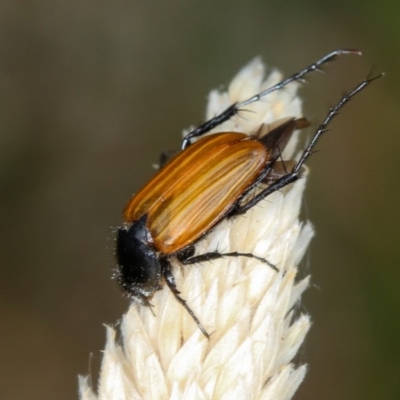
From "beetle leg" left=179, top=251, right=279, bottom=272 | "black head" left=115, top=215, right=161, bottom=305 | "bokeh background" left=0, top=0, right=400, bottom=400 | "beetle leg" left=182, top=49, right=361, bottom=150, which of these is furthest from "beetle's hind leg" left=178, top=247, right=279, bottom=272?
"bokeh background" left=0, top=0, right=400, bottom=400

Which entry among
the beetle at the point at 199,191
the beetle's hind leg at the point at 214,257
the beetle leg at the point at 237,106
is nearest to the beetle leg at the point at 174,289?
the beetle at the point at 199,191

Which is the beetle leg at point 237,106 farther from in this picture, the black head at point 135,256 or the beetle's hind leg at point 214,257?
the beetle's hind leg at point 214,257

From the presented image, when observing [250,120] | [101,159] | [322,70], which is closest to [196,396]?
[250,120]

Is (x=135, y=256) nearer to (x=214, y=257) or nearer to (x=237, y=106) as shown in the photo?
(x=214, y=257)

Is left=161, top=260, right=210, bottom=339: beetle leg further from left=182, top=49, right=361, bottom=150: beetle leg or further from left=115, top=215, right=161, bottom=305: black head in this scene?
left=182, top=49, right=361, bottom=150: beetle leg

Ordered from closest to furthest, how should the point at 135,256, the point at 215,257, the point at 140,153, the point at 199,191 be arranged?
1. the point at 215,257
2. the point at 199,191
3. the point at 135,256
4. the point at 140,153

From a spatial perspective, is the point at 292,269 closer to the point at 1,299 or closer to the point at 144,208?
the point at 144,208

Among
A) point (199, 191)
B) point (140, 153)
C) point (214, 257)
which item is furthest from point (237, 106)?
point (140, 153)
